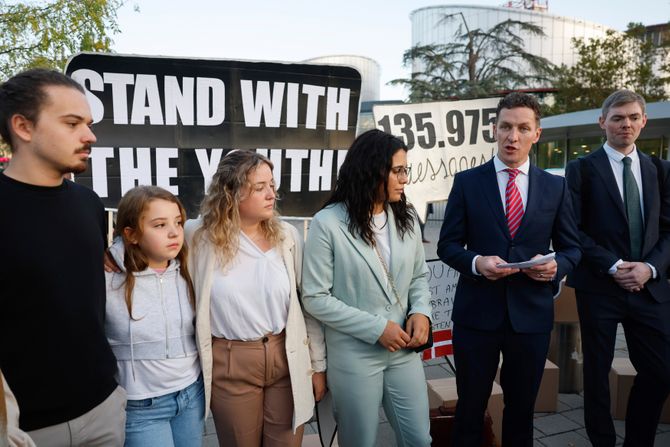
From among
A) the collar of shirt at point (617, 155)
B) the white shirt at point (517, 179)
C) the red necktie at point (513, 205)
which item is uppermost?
the collar of shirt at point (617, 155)

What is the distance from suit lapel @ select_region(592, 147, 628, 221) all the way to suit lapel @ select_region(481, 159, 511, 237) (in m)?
0.69

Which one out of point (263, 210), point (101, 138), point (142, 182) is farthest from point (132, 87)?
point (263, 210)

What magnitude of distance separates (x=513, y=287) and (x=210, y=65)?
2.41 m

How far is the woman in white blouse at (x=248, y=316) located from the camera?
190 cm

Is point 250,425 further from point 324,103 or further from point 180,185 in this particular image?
point 324,103

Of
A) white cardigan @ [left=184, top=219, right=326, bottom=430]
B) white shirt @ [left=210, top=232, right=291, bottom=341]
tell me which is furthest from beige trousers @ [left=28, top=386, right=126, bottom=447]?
white shirt @ [left=210, top=232, right=291, bottom=341]

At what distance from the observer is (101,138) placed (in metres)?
3.02

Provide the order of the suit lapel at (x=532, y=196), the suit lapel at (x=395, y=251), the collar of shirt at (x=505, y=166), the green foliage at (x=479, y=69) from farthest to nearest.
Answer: the green foliage at (x=479, y=69) → the collar of shirt at (x=505, y=166) → the suit lapel at (x=532, y=196) → the suit lapel at (x=395, y=251)

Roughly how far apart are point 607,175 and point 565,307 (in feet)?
5.17

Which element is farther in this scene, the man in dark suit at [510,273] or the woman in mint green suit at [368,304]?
the man in dark suit at [510,273]

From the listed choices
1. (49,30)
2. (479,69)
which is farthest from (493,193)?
(479,69)

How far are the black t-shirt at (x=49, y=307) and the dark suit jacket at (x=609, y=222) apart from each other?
8.07ft

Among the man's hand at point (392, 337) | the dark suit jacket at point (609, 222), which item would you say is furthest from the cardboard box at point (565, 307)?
the man's hand at point (392, 337)

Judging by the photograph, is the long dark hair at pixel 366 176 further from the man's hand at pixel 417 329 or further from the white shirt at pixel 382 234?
the man's hand at pixel 417 329
